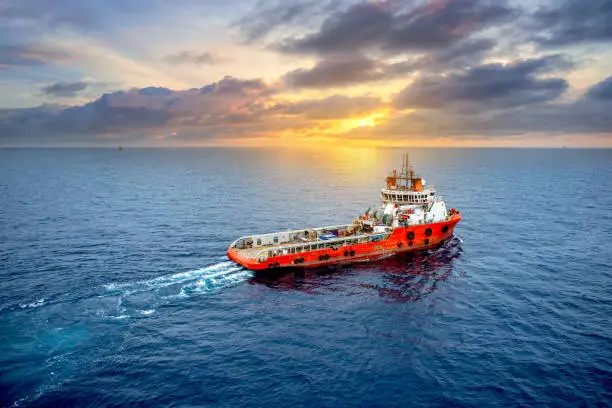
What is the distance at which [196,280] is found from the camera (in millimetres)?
68062

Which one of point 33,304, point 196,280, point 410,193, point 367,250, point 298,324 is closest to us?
point 298,324

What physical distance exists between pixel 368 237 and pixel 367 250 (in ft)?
8.43

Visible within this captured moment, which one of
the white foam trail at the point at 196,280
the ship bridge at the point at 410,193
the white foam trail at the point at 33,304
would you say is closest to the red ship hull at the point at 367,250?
the white foam trail at the point at 196,280

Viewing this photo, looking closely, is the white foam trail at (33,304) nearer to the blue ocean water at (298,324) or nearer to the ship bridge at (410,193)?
the blue ocean water at (298,324)

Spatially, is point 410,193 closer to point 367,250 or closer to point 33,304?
point 367,250

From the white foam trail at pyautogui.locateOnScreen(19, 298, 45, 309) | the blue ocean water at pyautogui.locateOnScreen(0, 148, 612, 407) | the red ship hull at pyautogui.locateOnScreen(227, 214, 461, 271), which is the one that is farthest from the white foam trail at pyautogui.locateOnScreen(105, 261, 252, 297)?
the white foam trail at pyautogui.locateOnScreen(19, 298, 45, 309)

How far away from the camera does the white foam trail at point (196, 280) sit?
63406 millimetres

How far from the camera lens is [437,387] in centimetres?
4175

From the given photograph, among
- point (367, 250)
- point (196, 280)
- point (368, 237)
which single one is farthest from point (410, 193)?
point (196, 280)

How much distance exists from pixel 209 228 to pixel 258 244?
2779cm

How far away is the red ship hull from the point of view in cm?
7455

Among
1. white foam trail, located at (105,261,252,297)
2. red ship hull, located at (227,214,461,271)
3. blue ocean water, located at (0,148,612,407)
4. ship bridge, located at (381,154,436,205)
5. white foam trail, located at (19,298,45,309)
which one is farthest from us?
ship bridge, located at (381,154,436,205)

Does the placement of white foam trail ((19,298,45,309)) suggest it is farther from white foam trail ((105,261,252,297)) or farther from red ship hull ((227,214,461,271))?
red ship hull ((227,214,461,271))

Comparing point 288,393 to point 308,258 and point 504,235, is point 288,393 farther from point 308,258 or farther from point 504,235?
point 504,235
